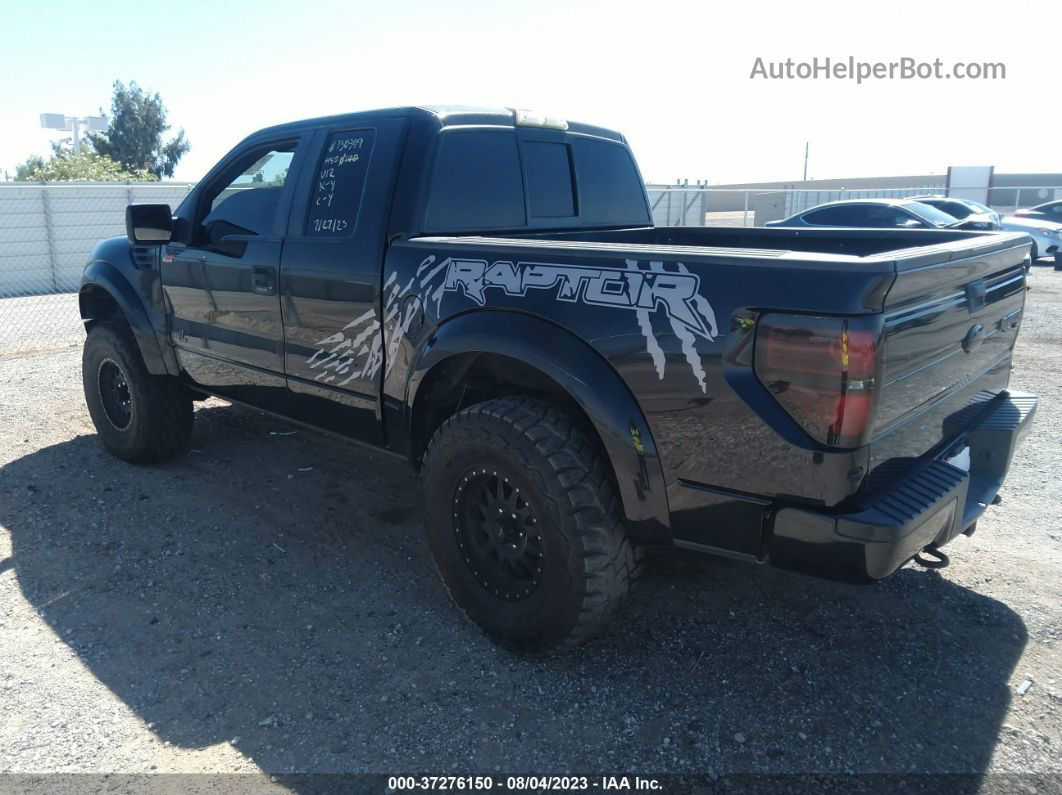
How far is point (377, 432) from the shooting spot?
12.1 feet

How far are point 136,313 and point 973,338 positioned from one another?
4.41m

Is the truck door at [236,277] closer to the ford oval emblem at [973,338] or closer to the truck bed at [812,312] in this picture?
the truck bed at [812,312]

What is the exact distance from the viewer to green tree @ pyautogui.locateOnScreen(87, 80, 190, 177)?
47.5m

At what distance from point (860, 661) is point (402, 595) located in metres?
1.91

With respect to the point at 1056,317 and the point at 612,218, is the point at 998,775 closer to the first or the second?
the point at 612,218

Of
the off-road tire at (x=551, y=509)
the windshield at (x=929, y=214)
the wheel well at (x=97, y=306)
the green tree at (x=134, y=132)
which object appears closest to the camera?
the off-road tire at (x=551, y=509)

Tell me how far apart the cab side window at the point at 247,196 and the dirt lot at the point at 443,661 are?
154 centimetres

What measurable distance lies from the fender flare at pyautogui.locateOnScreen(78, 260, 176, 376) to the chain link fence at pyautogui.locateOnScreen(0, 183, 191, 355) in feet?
35.3

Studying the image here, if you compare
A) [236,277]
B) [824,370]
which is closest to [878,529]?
[824,370]

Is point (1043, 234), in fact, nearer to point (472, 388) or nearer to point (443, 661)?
point (472, 388)

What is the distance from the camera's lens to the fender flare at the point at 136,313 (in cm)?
488

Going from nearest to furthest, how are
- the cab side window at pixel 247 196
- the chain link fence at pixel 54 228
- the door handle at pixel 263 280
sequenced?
1. the door handle at pixel 263 280
2. the cab side window at pixel 247 196
3. the chain link fence at pixel 54 228

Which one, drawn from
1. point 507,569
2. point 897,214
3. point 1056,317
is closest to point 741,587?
point 507,569

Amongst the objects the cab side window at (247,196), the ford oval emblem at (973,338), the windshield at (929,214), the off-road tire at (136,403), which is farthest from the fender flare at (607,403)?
the windshield at (929,214)
